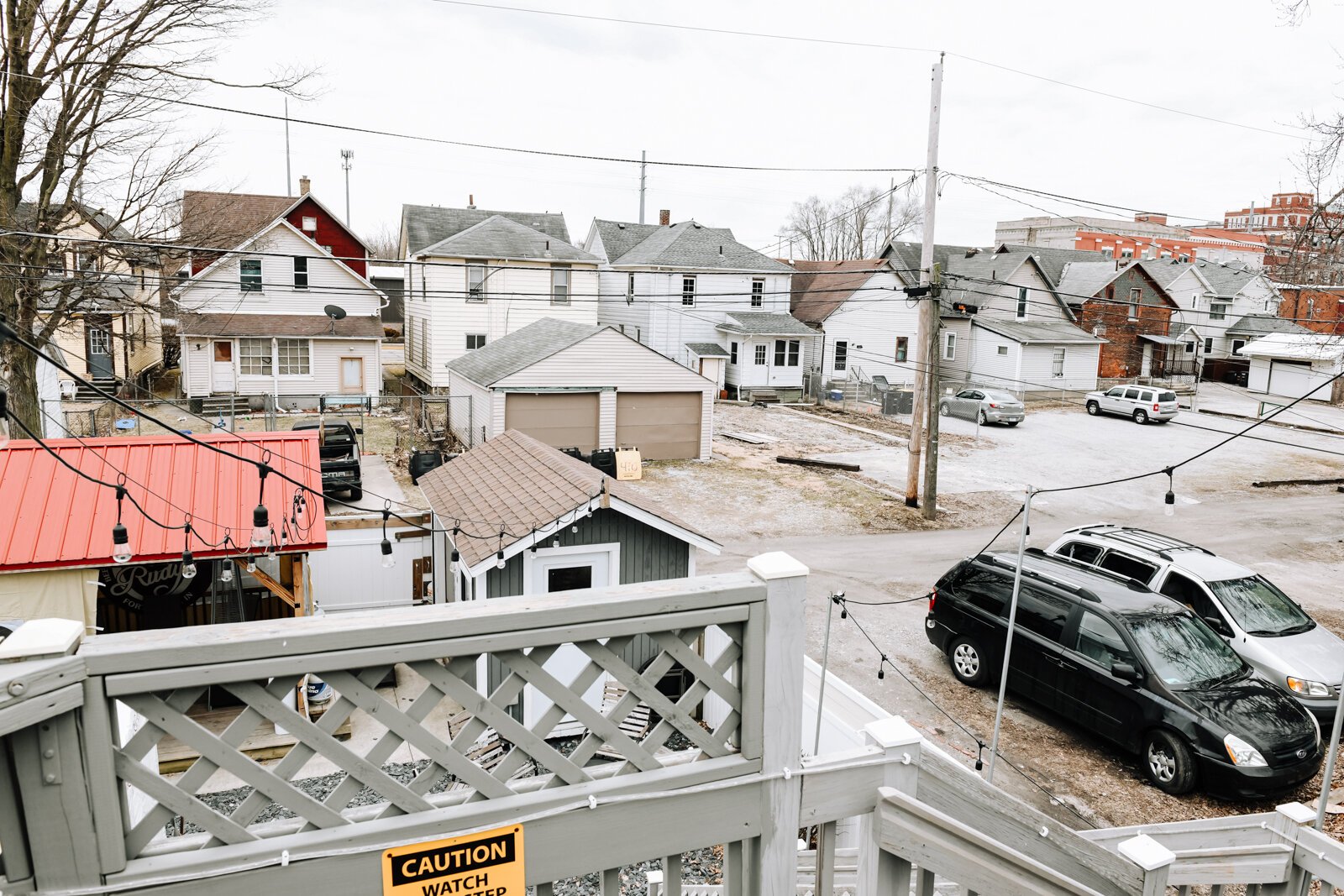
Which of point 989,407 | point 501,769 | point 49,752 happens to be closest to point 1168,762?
point 501,769

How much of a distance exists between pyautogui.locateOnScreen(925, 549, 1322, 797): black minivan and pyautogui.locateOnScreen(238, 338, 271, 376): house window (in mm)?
28834

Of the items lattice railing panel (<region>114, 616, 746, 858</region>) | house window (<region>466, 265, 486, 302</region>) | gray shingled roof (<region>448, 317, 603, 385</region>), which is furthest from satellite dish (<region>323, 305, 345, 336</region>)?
lattice railing panel (<region>114, 616, 746, 858</region>)

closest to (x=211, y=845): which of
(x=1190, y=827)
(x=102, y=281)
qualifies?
(x=1190, y=827)

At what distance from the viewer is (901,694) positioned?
38.0ft

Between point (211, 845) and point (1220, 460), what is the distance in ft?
115

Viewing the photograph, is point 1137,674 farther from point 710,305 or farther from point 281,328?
point 710,305

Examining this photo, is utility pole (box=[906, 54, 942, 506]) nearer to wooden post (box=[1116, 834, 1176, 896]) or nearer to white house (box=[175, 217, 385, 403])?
wooden post (box=[1116, 834, 1176, 896])

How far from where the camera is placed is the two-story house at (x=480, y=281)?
35938 mm

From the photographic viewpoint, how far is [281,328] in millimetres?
32688

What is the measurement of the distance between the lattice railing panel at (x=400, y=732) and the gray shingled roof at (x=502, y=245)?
3510 cm

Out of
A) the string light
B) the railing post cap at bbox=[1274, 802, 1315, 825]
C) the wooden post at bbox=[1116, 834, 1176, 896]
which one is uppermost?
the wooden post at bbox=[1116, 834, 1176, 896]

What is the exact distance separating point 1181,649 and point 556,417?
18.5 metres

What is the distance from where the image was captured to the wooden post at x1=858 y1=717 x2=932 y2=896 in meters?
2.52

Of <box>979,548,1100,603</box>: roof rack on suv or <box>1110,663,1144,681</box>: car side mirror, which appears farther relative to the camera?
<box>979,548,1100,603</box>: roof rack on suv
